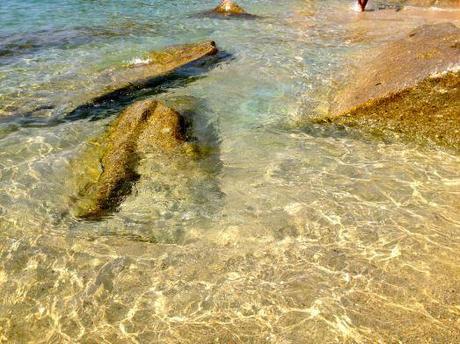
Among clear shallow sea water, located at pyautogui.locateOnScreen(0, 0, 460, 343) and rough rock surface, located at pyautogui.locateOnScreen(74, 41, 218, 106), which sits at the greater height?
rough rock surface, located at pyautogui.locateOnScreen(74, 41, 218, 106)

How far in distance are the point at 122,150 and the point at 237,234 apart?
288cm

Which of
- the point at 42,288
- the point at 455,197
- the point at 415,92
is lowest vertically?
the point at 42,288

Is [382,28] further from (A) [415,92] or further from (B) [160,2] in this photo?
(B) [160,2]

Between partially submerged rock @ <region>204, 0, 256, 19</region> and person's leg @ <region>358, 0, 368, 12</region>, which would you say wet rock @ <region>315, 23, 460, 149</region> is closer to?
partially submerged rock @ <region>204, 0, 256, 19</region>

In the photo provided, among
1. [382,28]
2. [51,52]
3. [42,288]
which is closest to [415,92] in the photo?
[42,288]

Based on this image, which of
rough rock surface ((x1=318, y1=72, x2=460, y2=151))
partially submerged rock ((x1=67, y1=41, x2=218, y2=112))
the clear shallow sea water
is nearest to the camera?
the clear shallow sea water

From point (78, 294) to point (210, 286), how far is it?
1.60 m

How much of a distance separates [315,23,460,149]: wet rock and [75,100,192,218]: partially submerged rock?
124 inches

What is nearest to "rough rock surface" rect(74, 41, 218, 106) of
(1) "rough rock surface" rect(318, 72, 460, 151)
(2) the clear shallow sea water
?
(2) the clear shallow sea water

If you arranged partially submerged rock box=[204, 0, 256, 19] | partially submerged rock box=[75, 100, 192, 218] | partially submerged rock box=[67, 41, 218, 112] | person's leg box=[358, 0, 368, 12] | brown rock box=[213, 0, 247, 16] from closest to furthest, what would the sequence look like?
1. partially submerged rock box=[75, 100, 192, 218]
2. partially submerged rock box=[67, 41, 218, 112]
3. partially submerged rock box=[204, 0, 256, 19]
4. brown rock box=[213, 0, 247, 16]
5. person's leg box=[358, 0, 368, 12]

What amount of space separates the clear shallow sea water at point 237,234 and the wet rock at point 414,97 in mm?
458

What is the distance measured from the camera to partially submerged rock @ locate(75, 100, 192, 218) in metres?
6.73

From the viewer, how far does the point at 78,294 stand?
5176 millimetres

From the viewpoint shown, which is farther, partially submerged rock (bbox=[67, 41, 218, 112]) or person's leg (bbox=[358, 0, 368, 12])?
person's leg (bbox=[358, 0, 368, 12])
